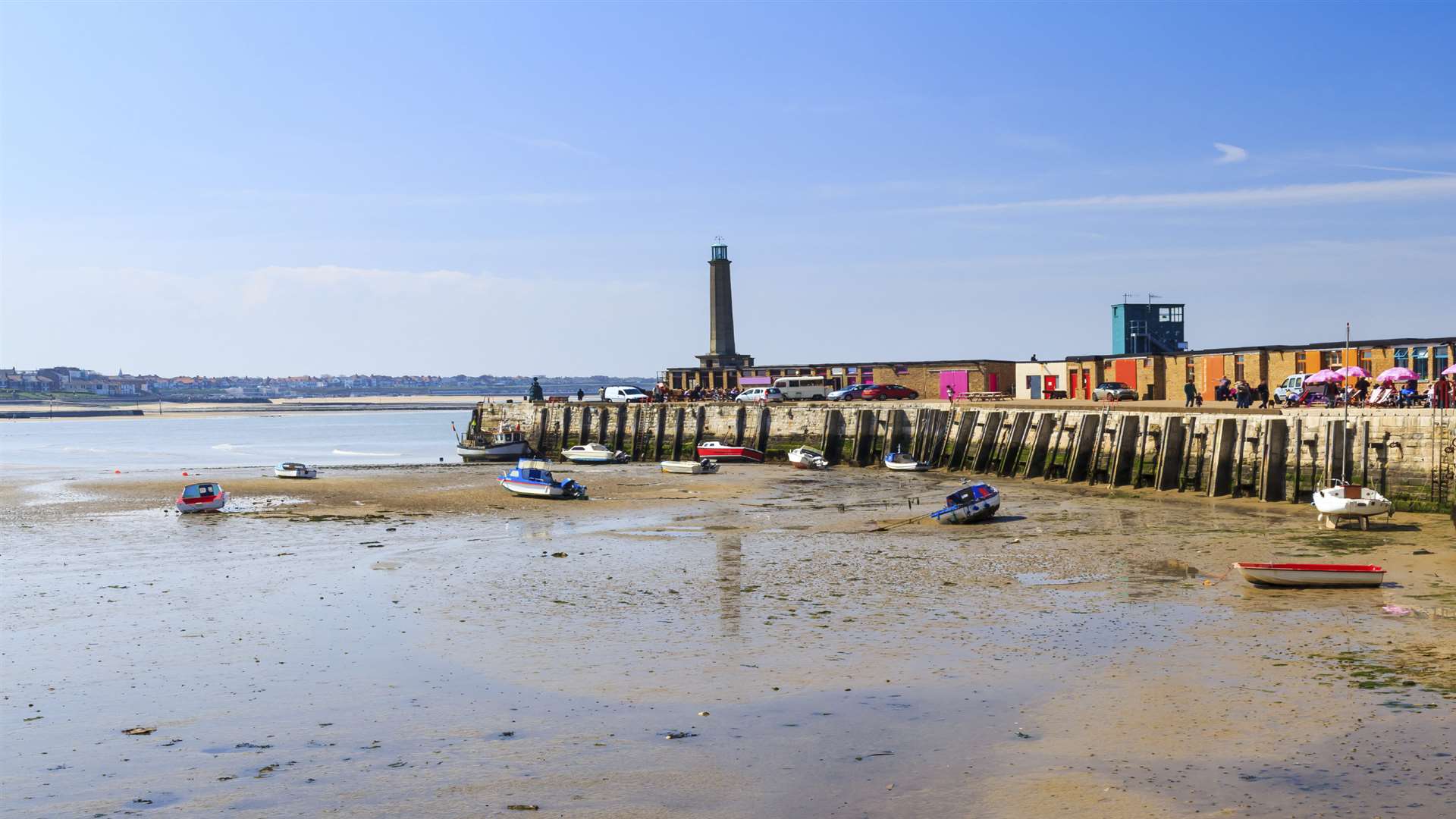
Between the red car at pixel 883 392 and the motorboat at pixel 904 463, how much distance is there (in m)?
11.7

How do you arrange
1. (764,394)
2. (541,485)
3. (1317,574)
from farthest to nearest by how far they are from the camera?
(764,394)
(541,485)
(1317,574)

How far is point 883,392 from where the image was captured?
70.6m

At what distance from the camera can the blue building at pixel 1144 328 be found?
281 ft

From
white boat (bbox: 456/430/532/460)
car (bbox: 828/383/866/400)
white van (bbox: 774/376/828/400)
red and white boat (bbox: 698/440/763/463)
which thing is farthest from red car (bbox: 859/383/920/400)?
white boat (bbox: 456/430/532/460)

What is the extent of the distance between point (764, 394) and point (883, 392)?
735 cm

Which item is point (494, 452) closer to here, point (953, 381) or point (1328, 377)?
point (953, 381)

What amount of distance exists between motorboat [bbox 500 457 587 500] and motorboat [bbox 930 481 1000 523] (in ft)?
54.7

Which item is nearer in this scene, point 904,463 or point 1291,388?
point 1291,388

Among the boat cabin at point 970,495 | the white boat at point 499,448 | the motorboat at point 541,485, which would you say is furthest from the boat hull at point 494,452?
the boat cabin at point 970,495

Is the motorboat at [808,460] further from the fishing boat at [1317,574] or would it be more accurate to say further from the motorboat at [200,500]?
the fishing boat at [1317,574]

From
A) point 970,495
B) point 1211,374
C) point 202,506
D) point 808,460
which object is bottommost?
point 202,506

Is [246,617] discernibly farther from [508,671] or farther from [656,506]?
[656,506]

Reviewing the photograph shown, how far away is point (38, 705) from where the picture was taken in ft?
58.6

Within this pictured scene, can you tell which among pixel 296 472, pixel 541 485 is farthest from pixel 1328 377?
pixel 296 472
